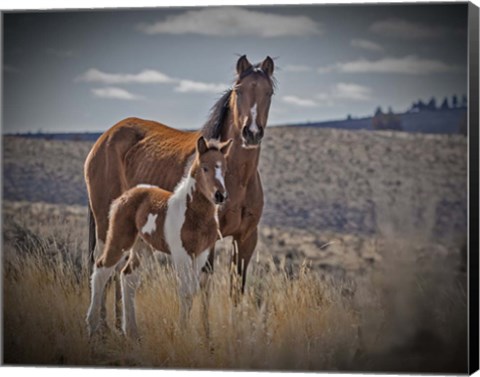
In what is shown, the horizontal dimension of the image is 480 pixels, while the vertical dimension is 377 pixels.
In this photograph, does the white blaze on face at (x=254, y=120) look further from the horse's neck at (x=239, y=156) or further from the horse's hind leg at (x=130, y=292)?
the horse's hind leg at (x=130, y=292)

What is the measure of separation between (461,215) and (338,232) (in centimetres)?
94

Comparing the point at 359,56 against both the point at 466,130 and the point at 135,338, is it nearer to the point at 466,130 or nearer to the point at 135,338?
the point at 466,130

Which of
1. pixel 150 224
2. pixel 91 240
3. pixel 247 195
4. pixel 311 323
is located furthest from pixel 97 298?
pixel 311 323

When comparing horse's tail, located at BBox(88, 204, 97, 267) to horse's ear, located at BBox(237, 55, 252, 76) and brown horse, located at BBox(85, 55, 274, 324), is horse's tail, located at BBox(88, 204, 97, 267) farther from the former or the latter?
horse's ear, located at BBox(237, 55, 252, 76)

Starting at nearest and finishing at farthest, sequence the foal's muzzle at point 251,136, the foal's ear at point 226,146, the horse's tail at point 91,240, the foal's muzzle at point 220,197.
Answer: the foal's muzzle at point 220,197 < the foal's ear at point 226,146 < the foal's muzzle at point 251,136 < the horse's tail at point 91,240

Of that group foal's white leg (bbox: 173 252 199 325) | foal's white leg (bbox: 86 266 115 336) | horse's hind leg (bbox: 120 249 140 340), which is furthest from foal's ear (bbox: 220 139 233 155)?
foal's white leg (bbox: 86 266 115 336)

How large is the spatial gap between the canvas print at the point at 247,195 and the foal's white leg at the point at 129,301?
0.04 feet

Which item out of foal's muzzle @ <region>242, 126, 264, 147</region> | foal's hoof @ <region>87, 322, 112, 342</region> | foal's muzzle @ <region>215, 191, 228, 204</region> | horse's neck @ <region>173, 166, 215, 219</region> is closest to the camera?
foal's muzzle @ <region>215, 191, 228, 204</region>

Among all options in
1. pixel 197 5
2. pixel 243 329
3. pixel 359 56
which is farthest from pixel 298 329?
pixel 197 5

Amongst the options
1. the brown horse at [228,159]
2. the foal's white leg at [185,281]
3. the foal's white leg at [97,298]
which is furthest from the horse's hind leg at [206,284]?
the foal's white leg at [97,298]

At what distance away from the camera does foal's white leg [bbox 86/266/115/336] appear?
8.40 meters

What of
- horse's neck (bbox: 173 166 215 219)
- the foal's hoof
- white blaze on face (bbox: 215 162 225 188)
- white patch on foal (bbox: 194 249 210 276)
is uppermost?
white blaze on face (bbox: 215 162 225 188)

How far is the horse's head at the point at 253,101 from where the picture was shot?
814cm

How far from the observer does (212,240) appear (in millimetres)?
7988
